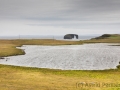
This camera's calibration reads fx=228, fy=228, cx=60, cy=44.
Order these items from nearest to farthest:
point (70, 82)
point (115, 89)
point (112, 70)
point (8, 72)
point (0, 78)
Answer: point (115, 89)
point (70, 82)
point (0, 78)
point (8, 72)
point (112, 70)

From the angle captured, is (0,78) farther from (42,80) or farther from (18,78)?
(42,80)

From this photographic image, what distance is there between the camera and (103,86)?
113ft

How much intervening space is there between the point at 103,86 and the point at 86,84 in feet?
8.61

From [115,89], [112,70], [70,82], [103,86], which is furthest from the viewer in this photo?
[112,70]

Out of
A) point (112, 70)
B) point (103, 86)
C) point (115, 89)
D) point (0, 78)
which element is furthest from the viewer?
point (112, 70)

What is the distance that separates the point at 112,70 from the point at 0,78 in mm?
25004

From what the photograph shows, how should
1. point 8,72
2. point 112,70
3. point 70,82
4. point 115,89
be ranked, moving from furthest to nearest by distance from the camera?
1. point 112,70
2. point 8,72
3. point 70,82
4. point 115,89

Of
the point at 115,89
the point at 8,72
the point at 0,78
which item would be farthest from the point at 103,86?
the point at 8,72

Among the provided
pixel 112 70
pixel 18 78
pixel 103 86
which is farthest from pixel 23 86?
pixel 112 70

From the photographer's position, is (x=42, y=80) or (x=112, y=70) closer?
(x=42, y=80)

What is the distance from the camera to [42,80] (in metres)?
38.8

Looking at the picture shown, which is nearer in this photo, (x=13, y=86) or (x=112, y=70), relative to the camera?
(x=13, y=86)

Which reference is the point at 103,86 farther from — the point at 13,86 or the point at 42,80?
the point at 13,86

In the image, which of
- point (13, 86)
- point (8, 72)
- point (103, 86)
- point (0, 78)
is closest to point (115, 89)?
point (103, 86)
